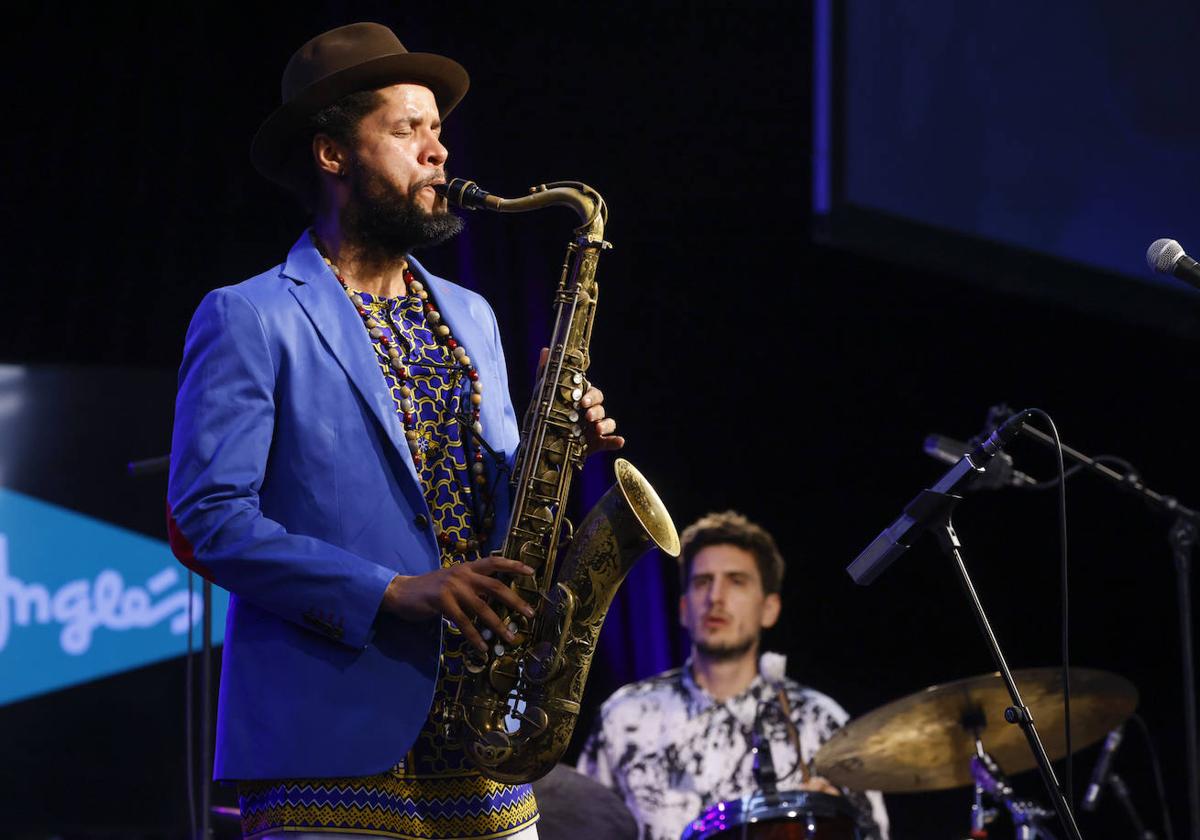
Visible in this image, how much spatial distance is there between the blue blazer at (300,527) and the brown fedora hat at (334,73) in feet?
1.50

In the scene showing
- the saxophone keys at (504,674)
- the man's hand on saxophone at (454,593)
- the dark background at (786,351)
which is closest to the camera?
the man's hand on saxophone at (454,593)

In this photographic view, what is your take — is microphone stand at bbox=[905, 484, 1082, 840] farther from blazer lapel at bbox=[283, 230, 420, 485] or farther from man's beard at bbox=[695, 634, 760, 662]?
man's beard at bbox=[695, 634, 760, 662]

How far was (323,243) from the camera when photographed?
2828mm

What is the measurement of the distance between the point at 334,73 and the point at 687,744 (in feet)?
11.8

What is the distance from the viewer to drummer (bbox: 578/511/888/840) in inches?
211

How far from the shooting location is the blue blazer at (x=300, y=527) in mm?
2242

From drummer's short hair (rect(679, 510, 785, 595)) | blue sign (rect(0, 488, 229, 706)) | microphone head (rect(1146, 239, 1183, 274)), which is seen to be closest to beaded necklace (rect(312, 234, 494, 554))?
microphone head (rect(1146, 239, 1183, 274))

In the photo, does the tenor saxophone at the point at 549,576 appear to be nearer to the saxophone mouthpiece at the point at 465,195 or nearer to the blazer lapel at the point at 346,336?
the saxophone mouthpiece at the point at 465,195

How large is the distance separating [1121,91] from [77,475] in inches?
175

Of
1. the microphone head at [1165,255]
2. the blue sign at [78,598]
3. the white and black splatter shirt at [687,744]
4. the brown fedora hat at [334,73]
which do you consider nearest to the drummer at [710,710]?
the white and black splatter shirt at [687,744]

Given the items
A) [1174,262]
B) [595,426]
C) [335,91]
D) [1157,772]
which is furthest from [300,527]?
[1157,772]

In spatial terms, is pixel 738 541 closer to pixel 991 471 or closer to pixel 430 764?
pixel 991 471

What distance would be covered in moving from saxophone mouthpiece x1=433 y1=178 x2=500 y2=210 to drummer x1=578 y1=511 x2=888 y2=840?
10.1 feet

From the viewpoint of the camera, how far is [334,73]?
8.92ft
